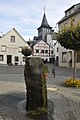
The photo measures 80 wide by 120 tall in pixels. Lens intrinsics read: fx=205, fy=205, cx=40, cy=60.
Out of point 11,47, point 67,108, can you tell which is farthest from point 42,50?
point 67,108

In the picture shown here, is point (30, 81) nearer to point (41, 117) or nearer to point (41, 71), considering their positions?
point (41, 71)

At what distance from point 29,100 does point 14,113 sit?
0.65 m

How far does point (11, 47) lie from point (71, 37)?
4001cm

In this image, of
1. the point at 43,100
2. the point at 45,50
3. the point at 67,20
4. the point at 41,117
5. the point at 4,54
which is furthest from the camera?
the point at 45,50

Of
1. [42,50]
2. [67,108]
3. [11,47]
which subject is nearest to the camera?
[67,108]

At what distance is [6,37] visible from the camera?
49.5 metres

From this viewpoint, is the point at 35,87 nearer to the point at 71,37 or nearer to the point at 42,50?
the point at 71,37

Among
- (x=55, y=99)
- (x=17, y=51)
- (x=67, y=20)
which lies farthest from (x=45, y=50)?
(x=55, y=99)

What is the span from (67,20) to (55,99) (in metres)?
27.6

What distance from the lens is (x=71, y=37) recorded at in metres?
10.7

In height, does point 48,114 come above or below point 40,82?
below

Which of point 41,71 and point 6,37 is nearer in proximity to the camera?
point 41,71

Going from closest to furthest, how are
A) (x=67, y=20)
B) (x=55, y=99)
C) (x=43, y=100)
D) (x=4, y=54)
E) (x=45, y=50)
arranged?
1. (x=43, y=100)
2. (x=55, y=99)
3. (x=67, y=20)
4. (x=4, y=54)
5. (x=45, y=50)

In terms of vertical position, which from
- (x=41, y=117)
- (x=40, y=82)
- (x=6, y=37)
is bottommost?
(x=41, y=117)
